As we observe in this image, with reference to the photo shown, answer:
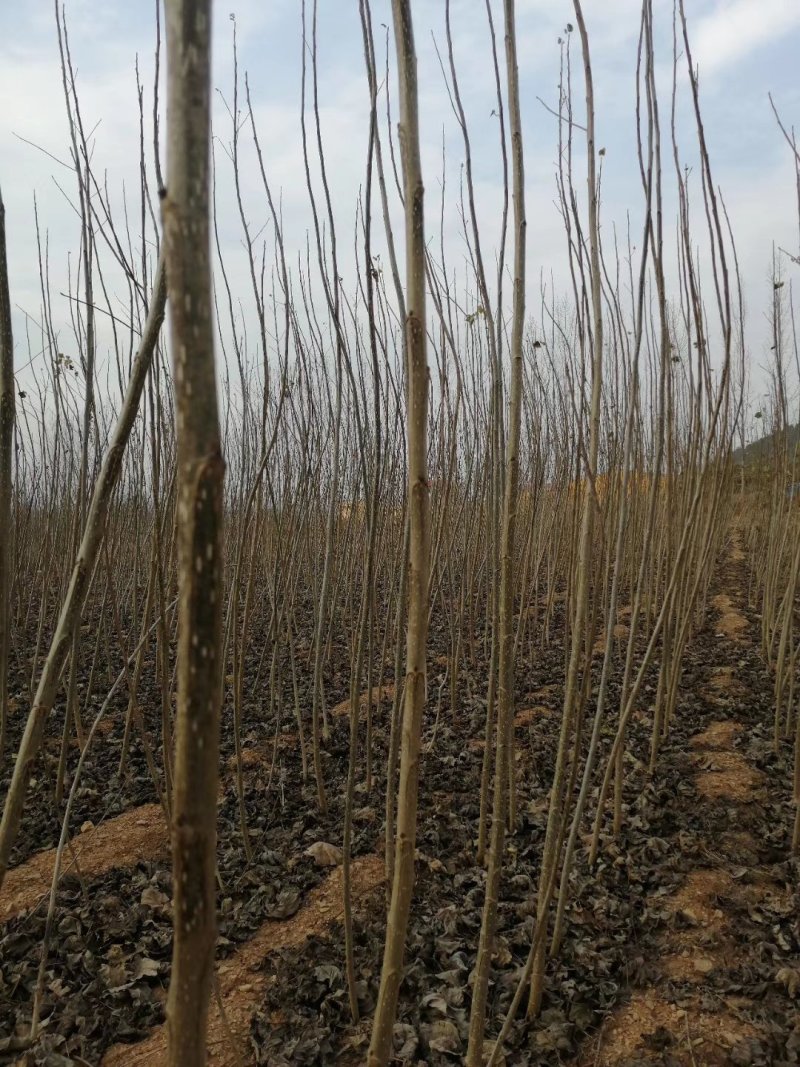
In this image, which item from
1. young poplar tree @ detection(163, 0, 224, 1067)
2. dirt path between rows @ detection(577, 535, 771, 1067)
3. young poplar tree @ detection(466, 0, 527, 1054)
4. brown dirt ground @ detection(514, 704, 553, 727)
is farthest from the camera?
brown dirt ground @ detection(514, 704, 553, 727)

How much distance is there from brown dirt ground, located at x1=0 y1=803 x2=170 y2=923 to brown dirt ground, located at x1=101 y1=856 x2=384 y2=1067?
1.61ft

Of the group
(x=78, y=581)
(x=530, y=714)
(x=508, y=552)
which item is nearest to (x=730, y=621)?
(x=530, y=714)

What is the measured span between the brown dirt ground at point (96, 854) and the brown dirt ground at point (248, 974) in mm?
492

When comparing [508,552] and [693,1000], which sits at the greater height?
[508,552]

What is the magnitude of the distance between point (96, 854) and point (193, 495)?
2.02 metres

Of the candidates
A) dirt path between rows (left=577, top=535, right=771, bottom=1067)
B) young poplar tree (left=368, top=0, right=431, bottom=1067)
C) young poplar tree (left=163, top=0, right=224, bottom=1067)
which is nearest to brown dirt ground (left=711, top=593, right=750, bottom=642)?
dirt path between rows (left=577, top=535, right=771, bottom=1067)

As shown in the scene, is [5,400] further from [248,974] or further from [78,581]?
[248,974]


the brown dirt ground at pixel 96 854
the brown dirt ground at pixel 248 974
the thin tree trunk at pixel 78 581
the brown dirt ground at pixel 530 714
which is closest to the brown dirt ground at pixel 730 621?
the brown dirt ground at pixel 530 714

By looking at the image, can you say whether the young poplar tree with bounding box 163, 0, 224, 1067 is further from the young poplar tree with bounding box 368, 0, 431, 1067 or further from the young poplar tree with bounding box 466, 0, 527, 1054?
the young poplar tree with bounding box 466, 0, 527, 1054

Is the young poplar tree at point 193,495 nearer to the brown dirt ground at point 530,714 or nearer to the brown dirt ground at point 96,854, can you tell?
the brown dirt ground at point 96,854

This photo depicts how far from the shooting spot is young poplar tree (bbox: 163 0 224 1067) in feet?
1.03

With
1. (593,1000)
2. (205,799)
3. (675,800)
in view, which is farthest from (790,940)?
(205,799)

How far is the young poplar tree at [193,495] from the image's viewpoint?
31 centimetres

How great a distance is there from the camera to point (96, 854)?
1938 millimetres
